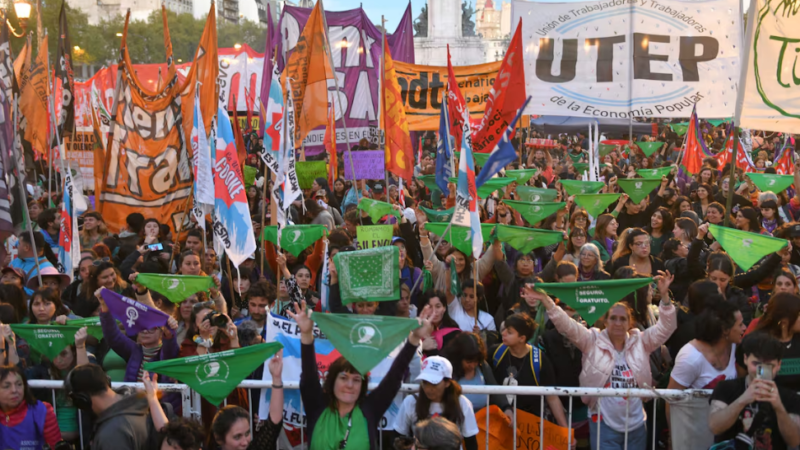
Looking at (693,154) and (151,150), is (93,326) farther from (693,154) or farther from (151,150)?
(693,154)

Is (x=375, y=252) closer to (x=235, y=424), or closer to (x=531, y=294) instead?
(x=531, y=294)

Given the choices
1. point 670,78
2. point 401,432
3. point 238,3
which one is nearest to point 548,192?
point 670,78

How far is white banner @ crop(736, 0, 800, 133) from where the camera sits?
21.9ft

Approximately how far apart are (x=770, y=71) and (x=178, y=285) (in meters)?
4.81

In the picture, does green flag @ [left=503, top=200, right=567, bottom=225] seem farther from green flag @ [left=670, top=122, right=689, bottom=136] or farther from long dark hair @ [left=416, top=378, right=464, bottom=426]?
green flag @ [left=670, top=122, right=689, bottom=136]

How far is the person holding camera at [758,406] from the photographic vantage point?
12.9 ft

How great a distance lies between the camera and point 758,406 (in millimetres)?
4027

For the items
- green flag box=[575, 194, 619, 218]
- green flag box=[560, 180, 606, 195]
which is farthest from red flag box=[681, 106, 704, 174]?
green flag box=[575, 194, 619, 218]

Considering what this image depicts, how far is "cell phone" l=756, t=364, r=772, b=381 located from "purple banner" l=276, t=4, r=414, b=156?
10818mm

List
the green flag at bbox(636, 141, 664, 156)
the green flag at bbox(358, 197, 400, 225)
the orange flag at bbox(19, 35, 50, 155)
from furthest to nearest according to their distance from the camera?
the green flag at bbox(636, 141, 664, 156), the orange flag at bbox(19, 35, 50, 155), the green flag at bbox(358, 197, 400, 225)

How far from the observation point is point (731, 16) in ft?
36.9

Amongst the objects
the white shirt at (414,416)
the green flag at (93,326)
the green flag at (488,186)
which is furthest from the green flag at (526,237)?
the green flag at (93,326)

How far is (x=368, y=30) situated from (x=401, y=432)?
11762mm

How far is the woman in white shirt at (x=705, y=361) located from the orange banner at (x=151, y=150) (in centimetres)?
645
